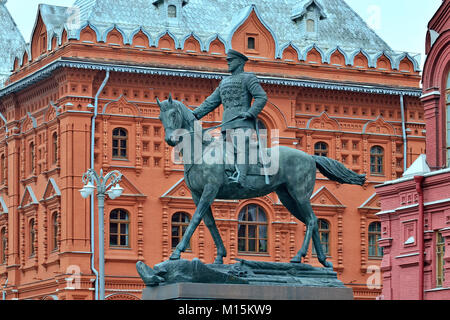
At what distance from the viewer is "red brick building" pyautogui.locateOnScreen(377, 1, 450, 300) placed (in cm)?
3844

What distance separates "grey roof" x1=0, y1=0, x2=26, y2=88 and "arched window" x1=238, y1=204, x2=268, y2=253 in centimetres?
1236

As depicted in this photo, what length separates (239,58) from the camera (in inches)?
860

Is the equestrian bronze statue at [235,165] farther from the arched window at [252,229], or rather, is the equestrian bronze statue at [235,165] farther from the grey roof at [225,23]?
the arched window at [252,229]

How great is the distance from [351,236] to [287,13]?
9070 millimetres

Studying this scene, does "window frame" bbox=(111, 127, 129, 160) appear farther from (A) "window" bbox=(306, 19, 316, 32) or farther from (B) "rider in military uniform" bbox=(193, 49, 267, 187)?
(B) "rider in military uniform" bbox=(193, 49, 267, 187)

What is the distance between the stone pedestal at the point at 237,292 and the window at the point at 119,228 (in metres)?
28.1

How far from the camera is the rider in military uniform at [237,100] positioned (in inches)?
839

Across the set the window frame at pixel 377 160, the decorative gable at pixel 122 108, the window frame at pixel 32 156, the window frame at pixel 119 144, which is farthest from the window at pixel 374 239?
the window frame at pixel 32 156

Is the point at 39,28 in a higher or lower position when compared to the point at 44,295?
higher

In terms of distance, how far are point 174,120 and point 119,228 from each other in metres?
28.3

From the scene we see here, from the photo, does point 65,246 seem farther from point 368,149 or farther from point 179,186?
point 368,149
